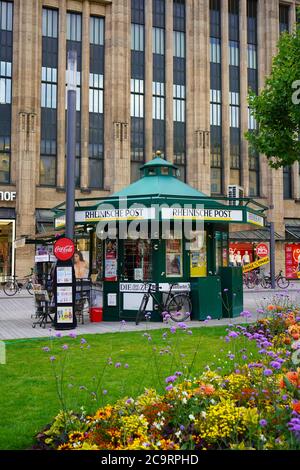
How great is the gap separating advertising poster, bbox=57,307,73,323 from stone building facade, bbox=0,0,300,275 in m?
20.0

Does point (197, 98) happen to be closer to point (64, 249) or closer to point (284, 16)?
point (284, 16)

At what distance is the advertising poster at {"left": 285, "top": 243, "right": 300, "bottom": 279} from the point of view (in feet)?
130

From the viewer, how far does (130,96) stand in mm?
35812

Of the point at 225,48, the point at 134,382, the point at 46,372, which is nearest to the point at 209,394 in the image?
the point at 134,382

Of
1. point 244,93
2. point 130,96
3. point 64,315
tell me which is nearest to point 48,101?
point 130,96

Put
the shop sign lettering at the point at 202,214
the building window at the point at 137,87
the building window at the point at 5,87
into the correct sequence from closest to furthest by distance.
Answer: the shop sign lettering at the point at 202,214 < the building window at the point at 5,87 < the building window at the point at 137,87

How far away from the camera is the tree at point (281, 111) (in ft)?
54.4

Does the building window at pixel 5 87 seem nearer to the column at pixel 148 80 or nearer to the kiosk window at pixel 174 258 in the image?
the column at pixel 148 80

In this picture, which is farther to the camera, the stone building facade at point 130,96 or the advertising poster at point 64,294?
the stone building facade at point 130,96

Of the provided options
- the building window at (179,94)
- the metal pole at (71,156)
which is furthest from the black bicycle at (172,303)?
the building window at (179,94)

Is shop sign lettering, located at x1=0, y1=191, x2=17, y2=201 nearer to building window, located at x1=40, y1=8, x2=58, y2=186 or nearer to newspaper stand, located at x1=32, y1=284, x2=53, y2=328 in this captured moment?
building window, located at x1=40, y1=8, x2=58, y2=186

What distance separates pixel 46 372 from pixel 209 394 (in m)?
4.02

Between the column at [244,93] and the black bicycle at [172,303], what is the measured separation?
1049 inches

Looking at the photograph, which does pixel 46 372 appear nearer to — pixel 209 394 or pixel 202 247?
pixel 209 394
